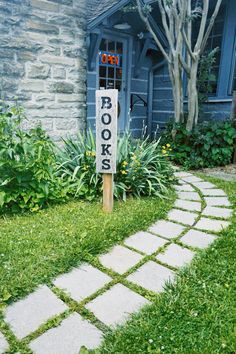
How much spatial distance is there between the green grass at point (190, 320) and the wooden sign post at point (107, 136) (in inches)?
38.8

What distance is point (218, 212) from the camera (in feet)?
8.04

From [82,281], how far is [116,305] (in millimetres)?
251

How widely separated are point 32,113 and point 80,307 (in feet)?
9.71

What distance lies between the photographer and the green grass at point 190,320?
1.12 metres

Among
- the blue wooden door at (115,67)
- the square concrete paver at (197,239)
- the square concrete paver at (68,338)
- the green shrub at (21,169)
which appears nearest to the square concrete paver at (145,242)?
the square concrete paver at (197,239)

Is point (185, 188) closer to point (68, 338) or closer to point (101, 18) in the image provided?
point (68, 338)

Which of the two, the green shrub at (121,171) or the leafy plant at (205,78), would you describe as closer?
the green shrub at (121,171)

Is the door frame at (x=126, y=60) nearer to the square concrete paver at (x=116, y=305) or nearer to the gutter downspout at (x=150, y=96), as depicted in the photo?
the gutter downspout at (x=150, y=96)

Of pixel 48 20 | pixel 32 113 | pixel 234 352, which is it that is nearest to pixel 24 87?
pixel 32 113

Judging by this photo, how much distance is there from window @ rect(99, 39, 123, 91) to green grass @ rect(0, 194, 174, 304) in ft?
12.4

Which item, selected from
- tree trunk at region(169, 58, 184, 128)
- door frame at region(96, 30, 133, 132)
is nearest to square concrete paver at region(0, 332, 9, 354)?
tree trunk at region(169, 58, 184, 128)

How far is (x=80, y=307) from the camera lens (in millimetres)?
1324

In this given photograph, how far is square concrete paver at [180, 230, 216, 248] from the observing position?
1914 millimetres

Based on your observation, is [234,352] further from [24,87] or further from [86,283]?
[24,87]
